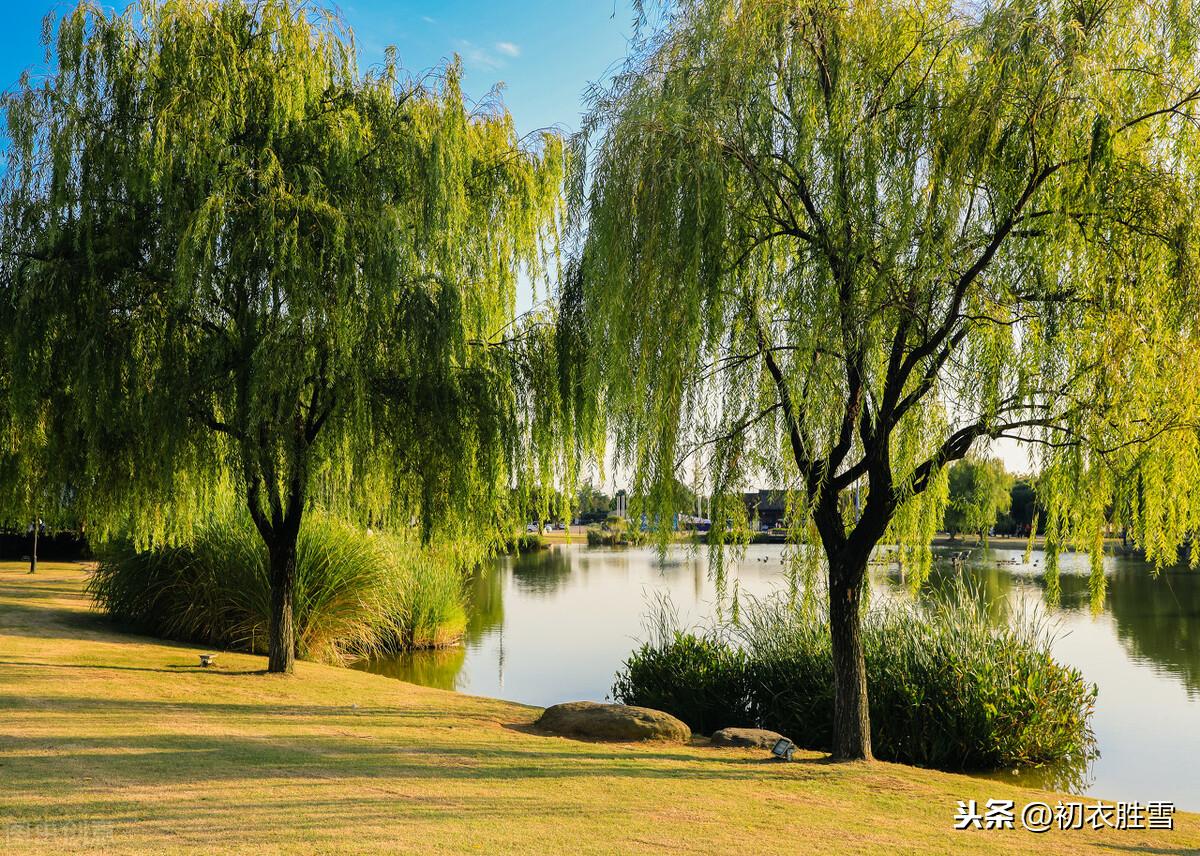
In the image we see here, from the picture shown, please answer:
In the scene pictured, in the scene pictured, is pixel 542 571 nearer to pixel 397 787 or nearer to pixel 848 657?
pixel 848 657

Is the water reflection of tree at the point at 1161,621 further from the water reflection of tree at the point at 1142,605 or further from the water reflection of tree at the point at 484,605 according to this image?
the water reflection of tree at the point at 484,605

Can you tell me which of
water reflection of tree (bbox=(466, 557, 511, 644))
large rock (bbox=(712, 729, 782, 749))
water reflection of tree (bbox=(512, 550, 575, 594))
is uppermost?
large rock (bbox=(712, 729, 782, 749))

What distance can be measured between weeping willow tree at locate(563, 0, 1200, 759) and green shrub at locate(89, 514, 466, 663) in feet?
23.4

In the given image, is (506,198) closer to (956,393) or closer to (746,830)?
(956,393)

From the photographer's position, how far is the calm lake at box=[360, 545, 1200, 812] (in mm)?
10453

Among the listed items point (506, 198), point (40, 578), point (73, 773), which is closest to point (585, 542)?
point (40, 578)

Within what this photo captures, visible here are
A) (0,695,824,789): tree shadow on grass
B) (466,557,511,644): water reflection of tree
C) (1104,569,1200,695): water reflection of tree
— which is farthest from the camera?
(466,557,511,644): water reflection of tree

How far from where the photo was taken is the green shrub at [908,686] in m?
9.43

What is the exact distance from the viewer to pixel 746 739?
873 cm

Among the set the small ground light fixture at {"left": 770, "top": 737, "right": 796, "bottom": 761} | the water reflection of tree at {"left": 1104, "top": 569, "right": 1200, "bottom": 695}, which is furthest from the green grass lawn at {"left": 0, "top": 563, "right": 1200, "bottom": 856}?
the water reflection of tree at {"left": 1104, "top": 569, "right": 1200, "bottom": 695}

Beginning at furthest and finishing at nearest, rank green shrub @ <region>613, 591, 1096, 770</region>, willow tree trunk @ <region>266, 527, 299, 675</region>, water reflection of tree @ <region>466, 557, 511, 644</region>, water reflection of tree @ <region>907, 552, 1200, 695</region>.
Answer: water reflection of tree @ <region>466, 557, 511, 644</region> → water reflection of tree @ <region>907, 552, 1200, 695</region> → willow tree trunk @ <region>266, 527, 299, 675</region> → green shrub @ <region>613, 591, 1096, 770</region>

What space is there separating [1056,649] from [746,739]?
10.9 meters

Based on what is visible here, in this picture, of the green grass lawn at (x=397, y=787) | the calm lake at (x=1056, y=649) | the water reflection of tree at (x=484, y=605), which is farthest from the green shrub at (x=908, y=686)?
the water reflection of tree at (x=484, y=605)

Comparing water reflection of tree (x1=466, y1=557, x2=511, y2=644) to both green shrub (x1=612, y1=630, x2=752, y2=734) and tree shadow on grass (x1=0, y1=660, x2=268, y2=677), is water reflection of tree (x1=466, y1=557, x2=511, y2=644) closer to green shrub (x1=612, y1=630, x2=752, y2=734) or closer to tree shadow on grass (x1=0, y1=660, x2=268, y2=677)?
green shrub (x1=612, y1=630, x2=752, y2=734)
